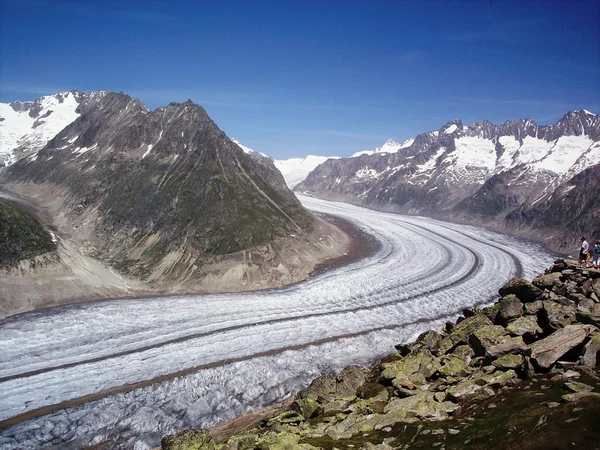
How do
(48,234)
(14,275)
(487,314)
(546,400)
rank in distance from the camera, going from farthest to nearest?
(48,234) < (14,275) < (487,314) < (546,400)

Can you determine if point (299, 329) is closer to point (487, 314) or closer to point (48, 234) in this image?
point (487, 314)

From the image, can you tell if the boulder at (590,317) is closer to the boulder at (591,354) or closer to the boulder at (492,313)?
the boulder at (591,354)

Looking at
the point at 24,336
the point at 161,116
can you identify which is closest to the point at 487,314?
the point at 24,336

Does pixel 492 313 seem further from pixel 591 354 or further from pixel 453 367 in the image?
pixel 591 354

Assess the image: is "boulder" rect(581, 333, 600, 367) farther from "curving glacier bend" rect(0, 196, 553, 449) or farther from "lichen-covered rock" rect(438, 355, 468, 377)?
"curving glacier bend" rect(0, 196, 553, 449)

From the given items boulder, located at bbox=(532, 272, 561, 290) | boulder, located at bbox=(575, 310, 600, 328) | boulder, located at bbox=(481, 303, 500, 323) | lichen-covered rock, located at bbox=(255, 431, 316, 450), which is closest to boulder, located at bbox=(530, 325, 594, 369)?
boulder, located at bbox=(575, 310, 600, 328)

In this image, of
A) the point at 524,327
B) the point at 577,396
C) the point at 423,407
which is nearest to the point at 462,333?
the point at 524,327
